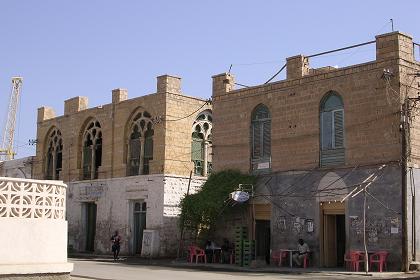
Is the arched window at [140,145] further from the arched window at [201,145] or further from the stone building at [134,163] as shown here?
the arched window at [201,145]

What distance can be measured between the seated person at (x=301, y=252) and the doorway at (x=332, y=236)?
2.12 feet

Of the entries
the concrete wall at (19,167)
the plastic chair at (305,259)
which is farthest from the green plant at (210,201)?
the concrete wall at (19,167)

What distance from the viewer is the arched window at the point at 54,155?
4025cm

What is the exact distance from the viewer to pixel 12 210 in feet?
43.0

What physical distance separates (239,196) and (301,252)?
3.50 m

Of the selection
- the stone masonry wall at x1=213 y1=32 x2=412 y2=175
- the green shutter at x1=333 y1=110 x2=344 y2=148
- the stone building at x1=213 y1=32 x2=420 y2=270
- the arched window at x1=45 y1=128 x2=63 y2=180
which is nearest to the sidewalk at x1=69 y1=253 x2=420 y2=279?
the stone building at x1=213 y1=32 x2=420 y2=270

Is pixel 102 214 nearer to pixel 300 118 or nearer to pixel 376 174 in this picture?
pixel 300 118

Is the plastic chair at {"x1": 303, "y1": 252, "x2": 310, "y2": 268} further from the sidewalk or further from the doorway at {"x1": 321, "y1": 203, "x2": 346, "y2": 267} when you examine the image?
the doorway at {"x1": 321, "y1": 203, "x2": 346, "y2": 267}

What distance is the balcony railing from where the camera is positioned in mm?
13016

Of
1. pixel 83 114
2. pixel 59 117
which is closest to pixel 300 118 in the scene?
pixel 83 114

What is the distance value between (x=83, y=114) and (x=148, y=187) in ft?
27.5

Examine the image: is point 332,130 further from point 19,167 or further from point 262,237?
point 19,167

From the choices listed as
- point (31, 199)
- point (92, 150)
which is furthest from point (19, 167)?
point (31, 199)

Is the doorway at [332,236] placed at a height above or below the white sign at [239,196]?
below
